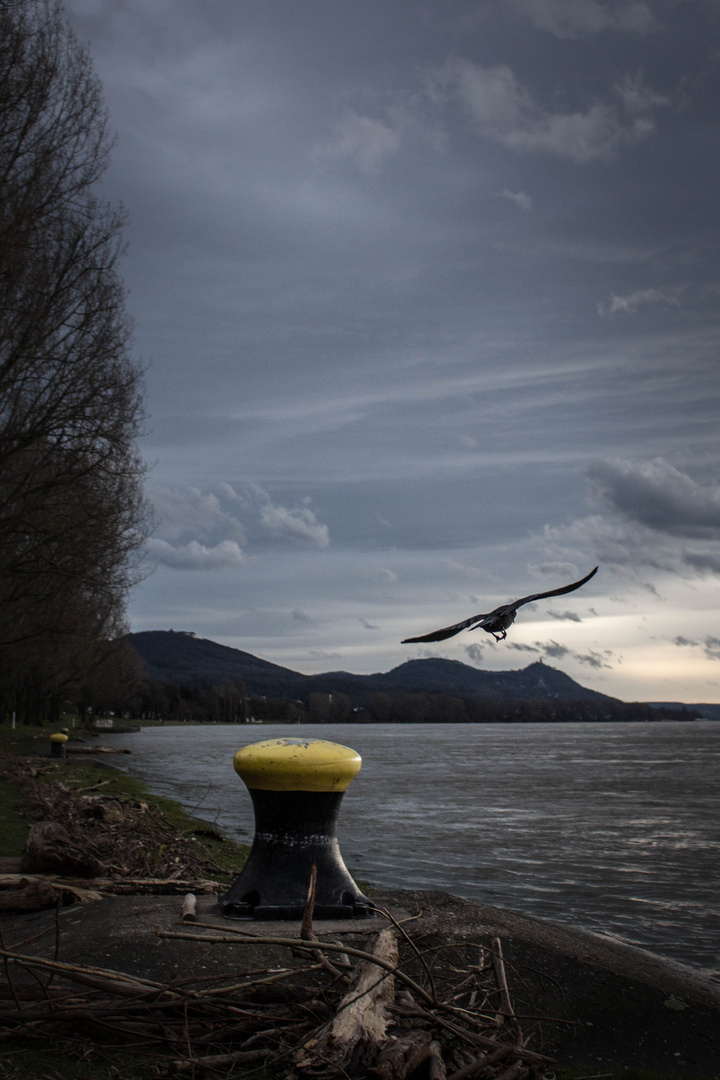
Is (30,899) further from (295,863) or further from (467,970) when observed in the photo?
(467,970)

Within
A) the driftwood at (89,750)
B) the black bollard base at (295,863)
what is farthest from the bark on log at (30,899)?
the driftwood at (89,750)

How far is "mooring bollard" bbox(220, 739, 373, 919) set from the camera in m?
4.93

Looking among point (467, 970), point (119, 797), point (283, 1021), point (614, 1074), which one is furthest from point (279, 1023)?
point (119, 797)

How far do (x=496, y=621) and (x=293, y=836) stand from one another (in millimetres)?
1784

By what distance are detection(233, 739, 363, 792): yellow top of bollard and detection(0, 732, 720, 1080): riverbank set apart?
747mm

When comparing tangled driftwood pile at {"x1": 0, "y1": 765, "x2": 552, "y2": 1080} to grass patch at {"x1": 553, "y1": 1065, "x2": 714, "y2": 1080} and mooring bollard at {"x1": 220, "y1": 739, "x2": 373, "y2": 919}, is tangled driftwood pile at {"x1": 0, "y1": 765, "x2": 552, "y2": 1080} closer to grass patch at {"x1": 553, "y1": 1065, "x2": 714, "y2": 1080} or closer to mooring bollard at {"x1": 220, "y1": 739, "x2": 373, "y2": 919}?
grass patch at {"x1": 553, "y1": 1065, "x2": 714, "y2": 1080}

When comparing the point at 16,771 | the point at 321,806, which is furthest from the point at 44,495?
the point at 321,806

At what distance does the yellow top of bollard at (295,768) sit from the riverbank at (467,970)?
2.45ft

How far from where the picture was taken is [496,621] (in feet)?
17.4

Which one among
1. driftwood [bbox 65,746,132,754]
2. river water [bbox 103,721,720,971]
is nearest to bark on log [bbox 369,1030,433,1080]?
river water [bbox 103,721,720,971]

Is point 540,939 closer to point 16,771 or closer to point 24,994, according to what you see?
point 24,994

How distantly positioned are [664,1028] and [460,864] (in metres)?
8.52

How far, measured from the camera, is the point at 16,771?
667 inches

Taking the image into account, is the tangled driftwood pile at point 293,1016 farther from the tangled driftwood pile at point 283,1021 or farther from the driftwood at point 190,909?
the driftwood at point 190,909
